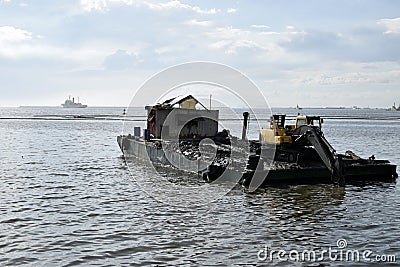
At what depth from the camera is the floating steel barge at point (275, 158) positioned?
2169 cm

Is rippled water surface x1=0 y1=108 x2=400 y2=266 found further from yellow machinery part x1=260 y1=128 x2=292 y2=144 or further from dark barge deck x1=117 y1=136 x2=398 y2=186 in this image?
yellow machinery part x1=260 y1=128 x2=292 y2=144

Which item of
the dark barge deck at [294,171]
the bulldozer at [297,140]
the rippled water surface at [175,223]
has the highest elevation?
the bulldozer at [297,140]

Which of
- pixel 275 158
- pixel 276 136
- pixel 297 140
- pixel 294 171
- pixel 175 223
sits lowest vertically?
pixel 175 223

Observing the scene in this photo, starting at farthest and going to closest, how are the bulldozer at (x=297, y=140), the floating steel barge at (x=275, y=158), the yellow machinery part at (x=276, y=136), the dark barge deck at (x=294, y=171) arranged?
the yellow machinery part at (x=276, y=136) → the bulldozer at (x=297, y=140) → the floating steel barge at (x=275, y=158) → the dark barge deck at (x=294, y=171)

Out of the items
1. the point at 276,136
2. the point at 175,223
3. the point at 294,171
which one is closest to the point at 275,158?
the point at 276,136

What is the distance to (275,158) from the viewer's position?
24.6 metres

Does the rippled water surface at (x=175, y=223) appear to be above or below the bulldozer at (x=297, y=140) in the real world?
below

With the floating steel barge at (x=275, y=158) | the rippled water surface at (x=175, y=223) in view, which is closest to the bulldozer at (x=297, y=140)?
the floating steel barge at (x=275, y=158)

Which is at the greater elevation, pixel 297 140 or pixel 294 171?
pixel 297 140

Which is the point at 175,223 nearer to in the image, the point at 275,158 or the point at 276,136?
the point at 275,158

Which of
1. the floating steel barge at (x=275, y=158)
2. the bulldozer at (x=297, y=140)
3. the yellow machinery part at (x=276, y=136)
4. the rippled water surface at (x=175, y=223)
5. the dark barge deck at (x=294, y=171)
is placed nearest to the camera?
the rippled water surface at (x=175, y=223)

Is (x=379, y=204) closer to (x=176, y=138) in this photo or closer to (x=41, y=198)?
(x=41, y=198)

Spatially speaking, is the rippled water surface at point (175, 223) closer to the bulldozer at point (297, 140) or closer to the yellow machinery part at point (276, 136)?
the bulldozer at point (297, 140)

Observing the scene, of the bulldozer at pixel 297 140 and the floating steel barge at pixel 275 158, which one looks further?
the bulldozer at pixel 297 140
